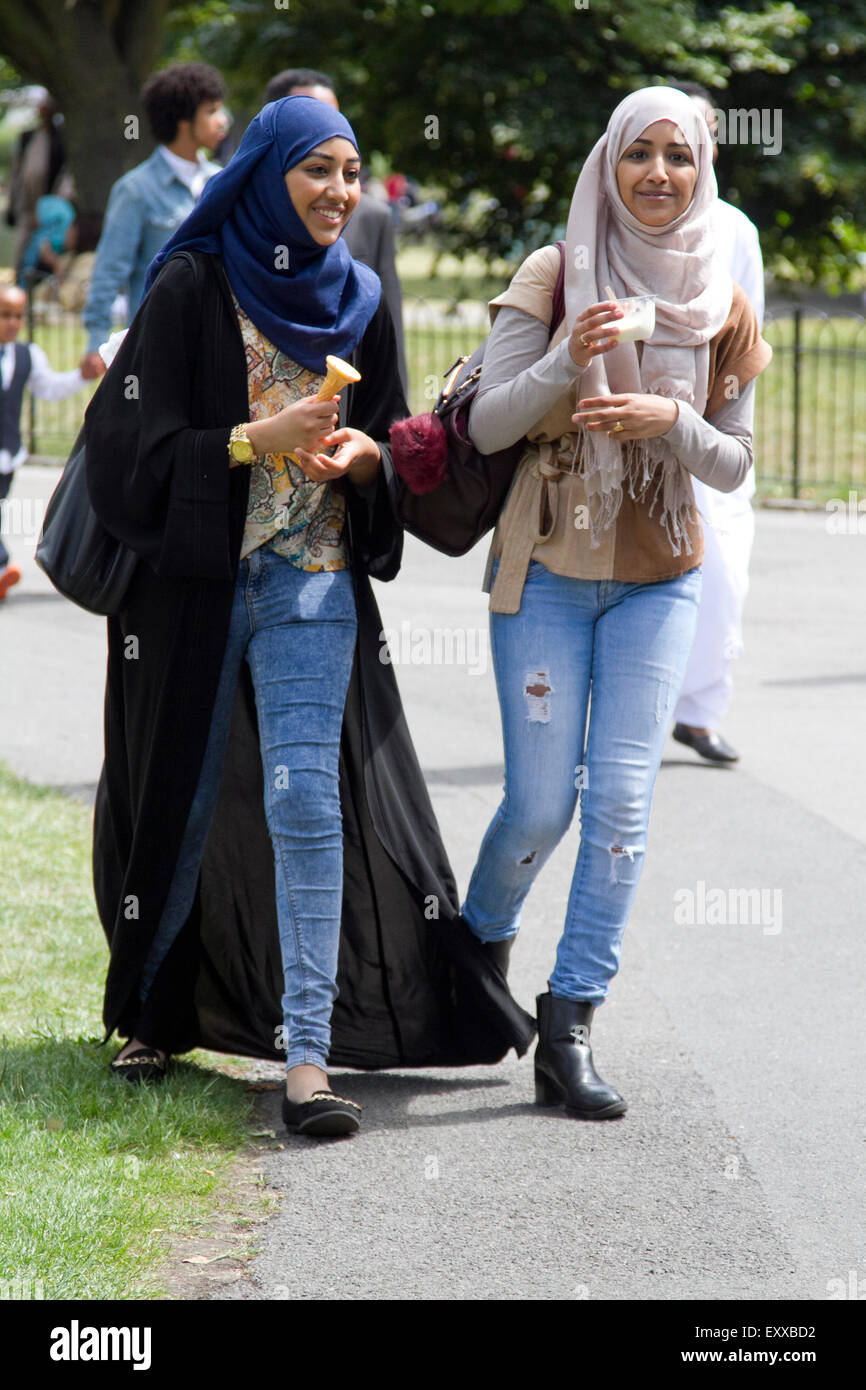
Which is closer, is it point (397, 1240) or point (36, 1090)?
point (397, 1240)

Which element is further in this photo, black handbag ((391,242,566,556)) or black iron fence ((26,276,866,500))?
black iron fence ((26,276,866,500))

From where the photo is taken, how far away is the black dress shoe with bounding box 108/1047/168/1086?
13.1ft

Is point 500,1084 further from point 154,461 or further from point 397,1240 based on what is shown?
point 154,461

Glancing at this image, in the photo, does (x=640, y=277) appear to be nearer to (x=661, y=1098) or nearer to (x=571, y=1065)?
(x=571, y=1065)

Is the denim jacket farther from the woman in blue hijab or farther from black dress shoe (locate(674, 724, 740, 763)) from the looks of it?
the woman in blue hijab

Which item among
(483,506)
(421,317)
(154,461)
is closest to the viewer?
(154,461)

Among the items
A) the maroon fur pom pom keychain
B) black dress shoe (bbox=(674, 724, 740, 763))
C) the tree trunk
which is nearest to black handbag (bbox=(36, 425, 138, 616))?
the maroon fur pom pom keychain

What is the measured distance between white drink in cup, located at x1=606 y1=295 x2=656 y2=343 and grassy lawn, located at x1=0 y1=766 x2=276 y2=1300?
182 cm

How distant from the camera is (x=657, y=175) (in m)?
3.68

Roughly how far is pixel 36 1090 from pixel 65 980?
0.78 metres

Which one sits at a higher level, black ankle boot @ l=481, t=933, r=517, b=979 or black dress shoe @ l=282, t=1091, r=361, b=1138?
black ankle boot @ l=481, t=933, r=517, b=979

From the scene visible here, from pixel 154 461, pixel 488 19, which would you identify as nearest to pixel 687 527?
pixel 154 461

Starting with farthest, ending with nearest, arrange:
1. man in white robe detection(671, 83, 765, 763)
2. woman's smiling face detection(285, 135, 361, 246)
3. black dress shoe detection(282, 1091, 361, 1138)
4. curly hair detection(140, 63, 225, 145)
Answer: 1. curly hair detection(140, 63, 225, 145)
2. man in white robe detection(671, 83, 765, 763)
3. black dress shoe detection(282, 1091, 361, 1138)
4. woman's smiling face detection(285, 135, 361, 246)
